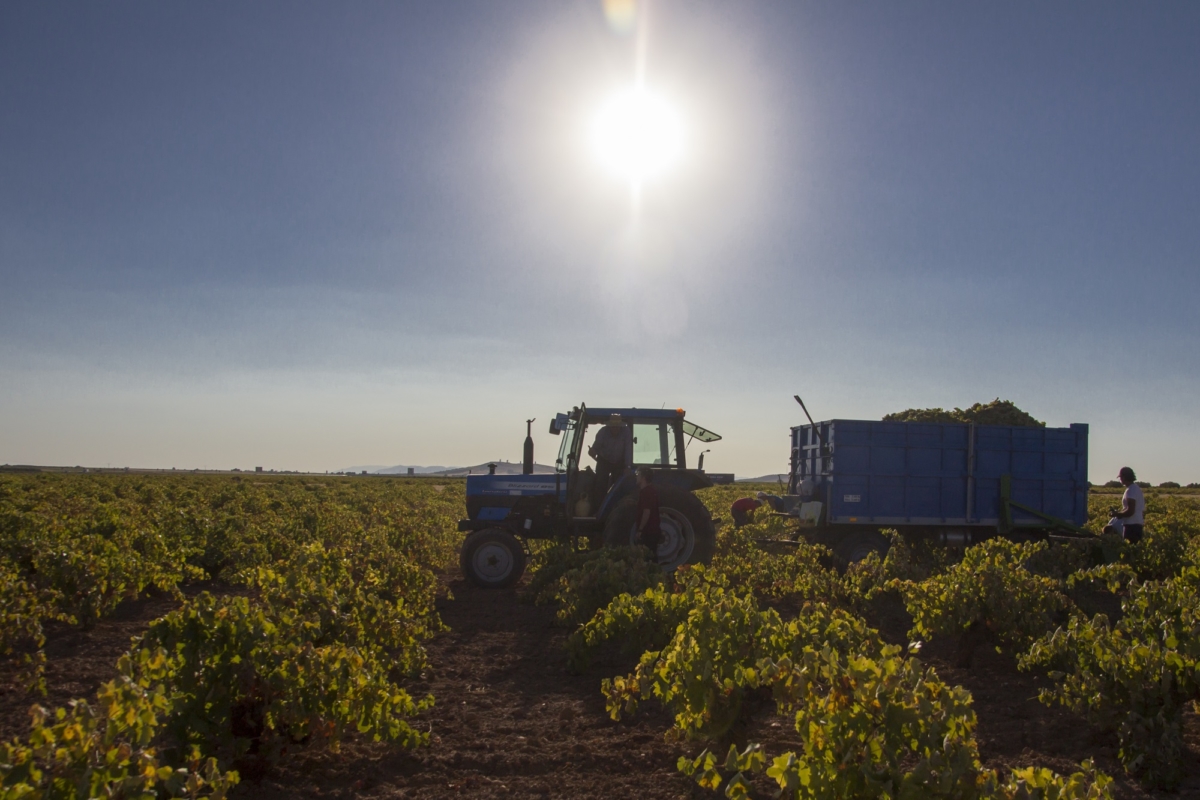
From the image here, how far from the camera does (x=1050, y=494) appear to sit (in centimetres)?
1228

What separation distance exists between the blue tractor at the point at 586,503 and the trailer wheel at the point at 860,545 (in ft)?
7.57

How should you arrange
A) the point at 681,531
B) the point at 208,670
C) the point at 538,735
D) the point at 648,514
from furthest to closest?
the point at 681,531 → the point at 648,514 → the point at 538,735 → the point at 208,670

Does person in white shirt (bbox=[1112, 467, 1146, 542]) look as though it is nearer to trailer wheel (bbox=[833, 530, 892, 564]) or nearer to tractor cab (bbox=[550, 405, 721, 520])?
trailer wheel (bbox=[833, 530, 892, 564])

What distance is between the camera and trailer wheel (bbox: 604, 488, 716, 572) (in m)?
10.5

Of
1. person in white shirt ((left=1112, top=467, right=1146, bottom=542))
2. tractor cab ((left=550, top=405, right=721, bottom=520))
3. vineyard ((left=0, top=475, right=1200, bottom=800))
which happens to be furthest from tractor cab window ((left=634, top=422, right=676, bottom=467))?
person in white shirt ((left=1112, top=467, right=1146, bottom=542))

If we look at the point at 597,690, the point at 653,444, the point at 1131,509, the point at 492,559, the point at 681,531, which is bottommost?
the point at 597,690

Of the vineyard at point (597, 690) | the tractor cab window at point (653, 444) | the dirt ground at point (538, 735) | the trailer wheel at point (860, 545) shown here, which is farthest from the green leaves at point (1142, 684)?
the trailer wheel at point (860, 545)

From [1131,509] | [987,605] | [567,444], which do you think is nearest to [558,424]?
[567,444]

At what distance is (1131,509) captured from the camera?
11.1 metres

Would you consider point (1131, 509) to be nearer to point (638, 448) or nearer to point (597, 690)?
point (638, 448)

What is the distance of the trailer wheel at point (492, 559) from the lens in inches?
436

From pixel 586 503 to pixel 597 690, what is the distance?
4.68 metres

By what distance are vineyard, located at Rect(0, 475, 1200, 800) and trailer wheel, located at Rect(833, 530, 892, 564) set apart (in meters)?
2.65

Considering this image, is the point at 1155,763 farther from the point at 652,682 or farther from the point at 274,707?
the point at 274,707
